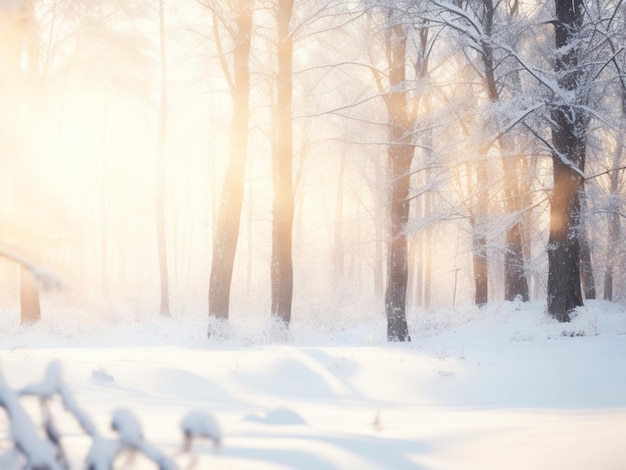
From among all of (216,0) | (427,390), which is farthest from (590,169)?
(427,390)

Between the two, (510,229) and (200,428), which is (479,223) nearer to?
(510,229)

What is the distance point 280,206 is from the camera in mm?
12977

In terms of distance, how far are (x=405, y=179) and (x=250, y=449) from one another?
10.8 meters

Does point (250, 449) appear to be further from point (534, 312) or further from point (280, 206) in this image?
point (534, 312)

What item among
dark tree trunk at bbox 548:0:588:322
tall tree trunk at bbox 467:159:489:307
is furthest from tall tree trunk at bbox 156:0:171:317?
dark tree trunk at bbox 548:0:588:322

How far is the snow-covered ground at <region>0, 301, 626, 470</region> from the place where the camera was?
1.88 m

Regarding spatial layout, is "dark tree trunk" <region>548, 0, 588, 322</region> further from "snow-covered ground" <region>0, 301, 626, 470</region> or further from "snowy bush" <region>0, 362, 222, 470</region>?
"snowy bush" <region>0, 362, 222, 470</region>

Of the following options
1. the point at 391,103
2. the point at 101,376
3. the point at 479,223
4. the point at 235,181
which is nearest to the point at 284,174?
the point at 235,181

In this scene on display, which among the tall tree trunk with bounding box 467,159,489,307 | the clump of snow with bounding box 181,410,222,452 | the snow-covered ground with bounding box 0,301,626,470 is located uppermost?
the tall tree trunk with bounding box 467,159,489,307

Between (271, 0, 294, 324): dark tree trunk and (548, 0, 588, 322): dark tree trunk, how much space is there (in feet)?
20.4

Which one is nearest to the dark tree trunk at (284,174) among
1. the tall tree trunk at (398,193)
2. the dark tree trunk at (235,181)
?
the dark tree trunk at (235,181)

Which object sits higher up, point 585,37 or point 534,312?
point 585,37

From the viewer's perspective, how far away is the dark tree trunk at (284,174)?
12352mm

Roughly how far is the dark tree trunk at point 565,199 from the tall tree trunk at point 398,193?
346cm
